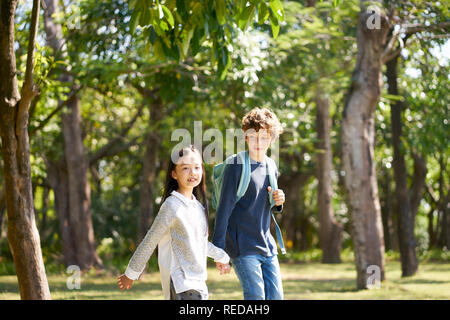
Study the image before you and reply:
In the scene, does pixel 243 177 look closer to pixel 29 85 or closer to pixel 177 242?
pixel 177 242

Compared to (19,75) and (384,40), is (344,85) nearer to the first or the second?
(384,40)

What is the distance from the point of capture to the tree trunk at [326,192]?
797 inches

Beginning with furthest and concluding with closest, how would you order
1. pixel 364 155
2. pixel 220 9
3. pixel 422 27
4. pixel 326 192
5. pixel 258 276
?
pixel 326 192 < pixel 364 155 < pixel 422 27 < pixel 220 9 < pixel 258 276

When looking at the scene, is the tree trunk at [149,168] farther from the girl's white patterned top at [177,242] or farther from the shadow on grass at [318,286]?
the girl's white patterned top at [177,242]

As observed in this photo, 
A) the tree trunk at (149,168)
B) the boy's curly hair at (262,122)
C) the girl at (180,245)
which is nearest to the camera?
the girl at (180,245)

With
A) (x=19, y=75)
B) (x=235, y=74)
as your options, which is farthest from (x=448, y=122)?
(x=19, y=75)

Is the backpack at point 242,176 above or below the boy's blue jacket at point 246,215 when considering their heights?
above

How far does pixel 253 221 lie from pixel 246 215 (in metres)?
0.07

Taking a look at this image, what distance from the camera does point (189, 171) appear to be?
449cm

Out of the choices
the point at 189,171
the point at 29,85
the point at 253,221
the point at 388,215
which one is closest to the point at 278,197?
→ the point at 253,221

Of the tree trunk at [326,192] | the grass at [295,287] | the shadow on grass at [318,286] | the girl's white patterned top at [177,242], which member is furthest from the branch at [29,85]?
the tree trunk at [326,192]

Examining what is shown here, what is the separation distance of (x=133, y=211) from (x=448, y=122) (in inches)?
481

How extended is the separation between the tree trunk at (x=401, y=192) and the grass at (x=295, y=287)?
0.40 meters

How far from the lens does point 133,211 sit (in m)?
22.8
